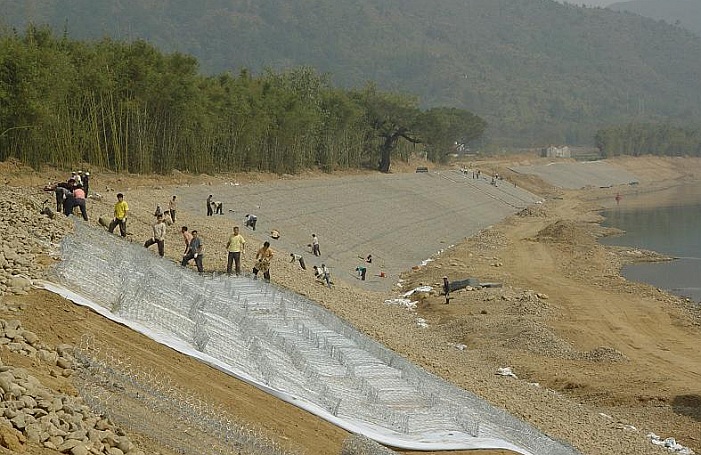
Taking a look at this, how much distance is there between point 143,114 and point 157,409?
33.6m

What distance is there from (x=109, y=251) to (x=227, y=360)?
613 cm

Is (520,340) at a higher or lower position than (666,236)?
higher

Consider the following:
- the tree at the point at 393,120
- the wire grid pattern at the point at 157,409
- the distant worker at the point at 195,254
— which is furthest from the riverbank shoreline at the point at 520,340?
the tree at the point at 393,120

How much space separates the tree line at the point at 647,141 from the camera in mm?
168500

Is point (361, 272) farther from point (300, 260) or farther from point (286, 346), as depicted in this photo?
point (286, 346)

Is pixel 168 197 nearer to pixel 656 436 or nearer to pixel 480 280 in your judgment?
pixel 480 280

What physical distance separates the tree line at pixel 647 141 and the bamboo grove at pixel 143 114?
106661mm

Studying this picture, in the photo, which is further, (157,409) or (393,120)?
(393,120)

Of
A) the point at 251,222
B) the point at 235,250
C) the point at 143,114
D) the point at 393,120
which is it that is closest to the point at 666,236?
the point at 393,120

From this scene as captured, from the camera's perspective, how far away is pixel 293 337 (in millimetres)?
17297

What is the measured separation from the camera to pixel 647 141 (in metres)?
176

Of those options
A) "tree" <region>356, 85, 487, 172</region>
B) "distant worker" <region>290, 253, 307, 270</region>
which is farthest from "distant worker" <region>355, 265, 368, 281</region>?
"tree" <region>356, 85, 487, 172</region>

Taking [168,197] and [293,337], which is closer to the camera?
[293,337]

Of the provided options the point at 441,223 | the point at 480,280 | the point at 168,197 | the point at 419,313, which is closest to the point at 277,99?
the point at 441,223
